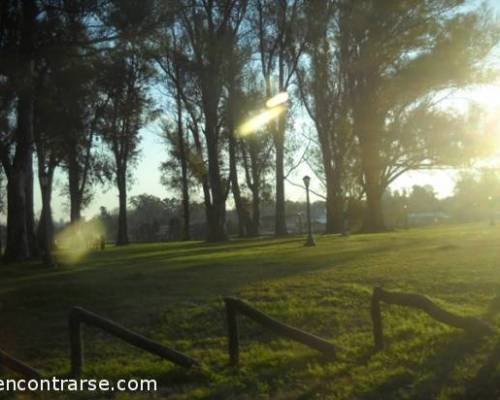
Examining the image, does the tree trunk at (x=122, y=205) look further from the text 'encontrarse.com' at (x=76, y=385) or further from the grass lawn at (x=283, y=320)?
the text 'encontrarse.com' at (x=76, y=385)

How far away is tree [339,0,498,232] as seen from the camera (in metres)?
30.9

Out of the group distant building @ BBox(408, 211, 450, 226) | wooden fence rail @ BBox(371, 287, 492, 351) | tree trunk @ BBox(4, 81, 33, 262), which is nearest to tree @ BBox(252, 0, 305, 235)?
tree trunk @ BBox(4, 81, 33, 262)

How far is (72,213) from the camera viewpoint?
41219 mm

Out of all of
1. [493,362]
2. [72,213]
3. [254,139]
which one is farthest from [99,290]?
[254,139]

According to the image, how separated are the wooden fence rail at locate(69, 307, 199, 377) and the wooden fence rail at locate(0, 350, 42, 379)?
57 centimetres

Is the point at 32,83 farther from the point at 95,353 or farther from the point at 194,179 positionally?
the point at 194,179

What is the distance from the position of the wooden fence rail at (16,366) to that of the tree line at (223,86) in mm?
12566

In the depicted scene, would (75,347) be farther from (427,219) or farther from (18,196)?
(427,219)

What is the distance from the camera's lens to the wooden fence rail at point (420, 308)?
7.57 meters

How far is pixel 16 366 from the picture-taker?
682 centimetres

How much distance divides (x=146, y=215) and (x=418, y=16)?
260 feet

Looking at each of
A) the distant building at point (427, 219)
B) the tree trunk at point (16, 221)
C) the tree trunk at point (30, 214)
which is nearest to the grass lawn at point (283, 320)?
the tree trunk at point (16, 221)

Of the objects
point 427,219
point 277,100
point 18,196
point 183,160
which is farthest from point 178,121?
point 427,219

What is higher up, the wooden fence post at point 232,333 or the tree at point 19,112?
the tree at point 19,112
